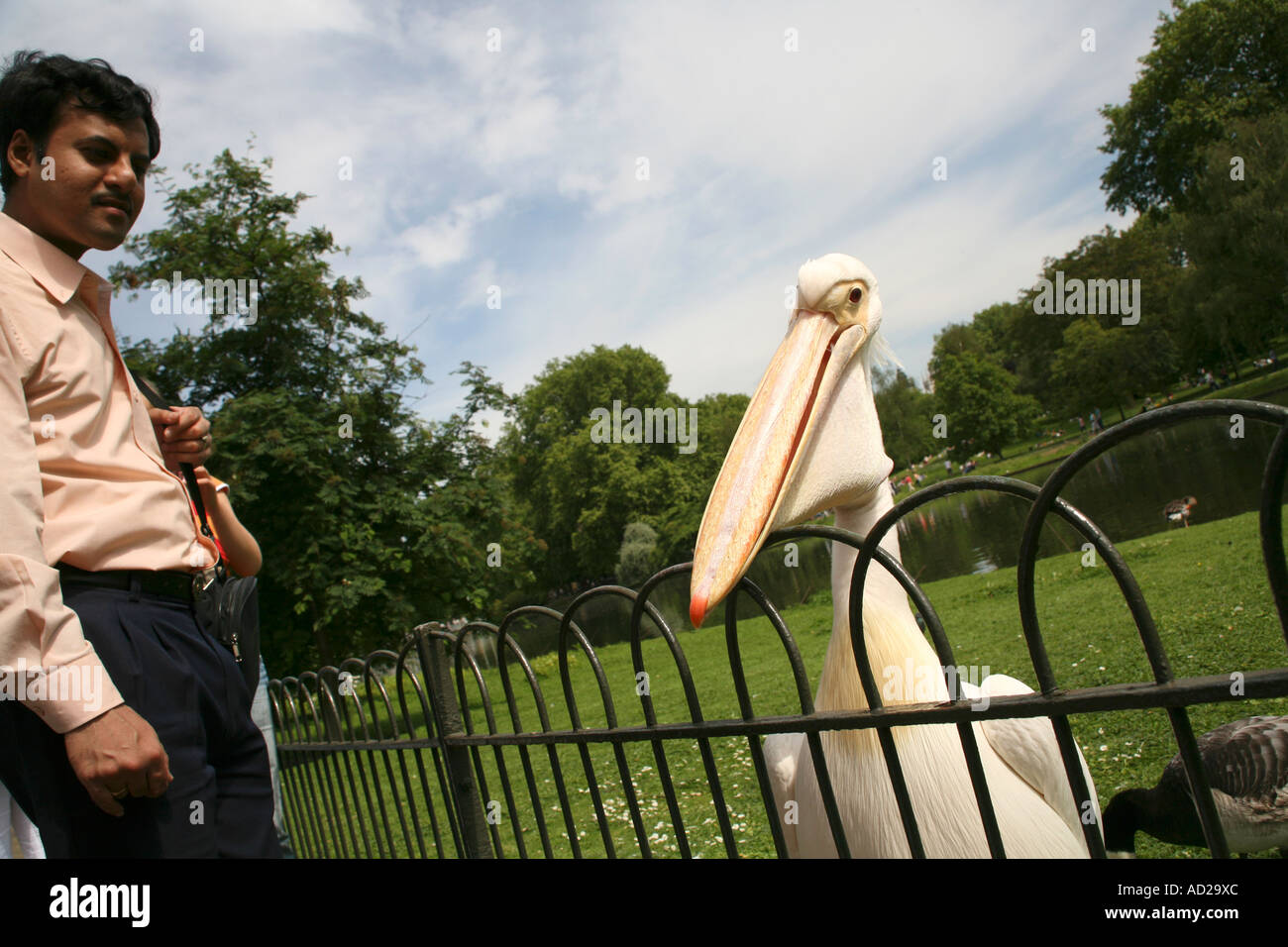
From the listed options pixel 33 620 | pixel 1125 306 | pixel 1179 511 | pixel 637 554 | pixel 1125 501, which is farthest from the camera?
pixel 1125 306

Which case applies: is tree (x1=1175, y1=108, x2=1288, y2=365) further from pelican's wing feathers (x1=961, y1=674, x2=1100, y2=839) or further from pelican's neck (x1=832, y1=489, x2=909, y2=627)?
pelican's wing feathers (x1=961, y1=674, x2=1100, y2=839)

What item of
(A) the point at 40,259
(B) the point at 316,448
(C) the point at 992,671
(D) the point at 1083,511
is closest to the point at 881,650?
(A) the point at 40,259

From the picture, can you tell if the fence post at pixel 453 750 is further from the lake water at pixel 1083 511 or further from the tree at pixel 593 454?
the tree at pixel 593 454

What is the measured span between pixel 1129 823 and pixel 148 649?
3198 mm

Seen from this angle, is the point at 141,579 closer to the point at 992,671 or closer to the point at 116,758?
the point at 116,758

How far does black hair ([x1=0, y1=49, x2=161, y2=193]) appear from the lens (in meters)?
1.87

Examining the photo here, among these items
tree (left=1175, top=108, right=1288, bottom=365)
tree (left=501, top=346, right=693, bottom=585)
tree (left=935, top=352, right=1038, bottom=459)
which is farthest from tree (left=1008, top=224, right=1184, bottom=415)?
tree (left=501, top=346, right=693, bottom=585)

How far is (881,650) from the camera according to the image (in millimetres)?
1979

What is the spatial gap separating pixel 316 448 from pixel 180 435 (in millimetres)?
8797

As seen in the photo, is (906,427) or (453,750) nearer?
(453,750)

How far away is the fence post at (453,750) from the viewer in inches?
107
